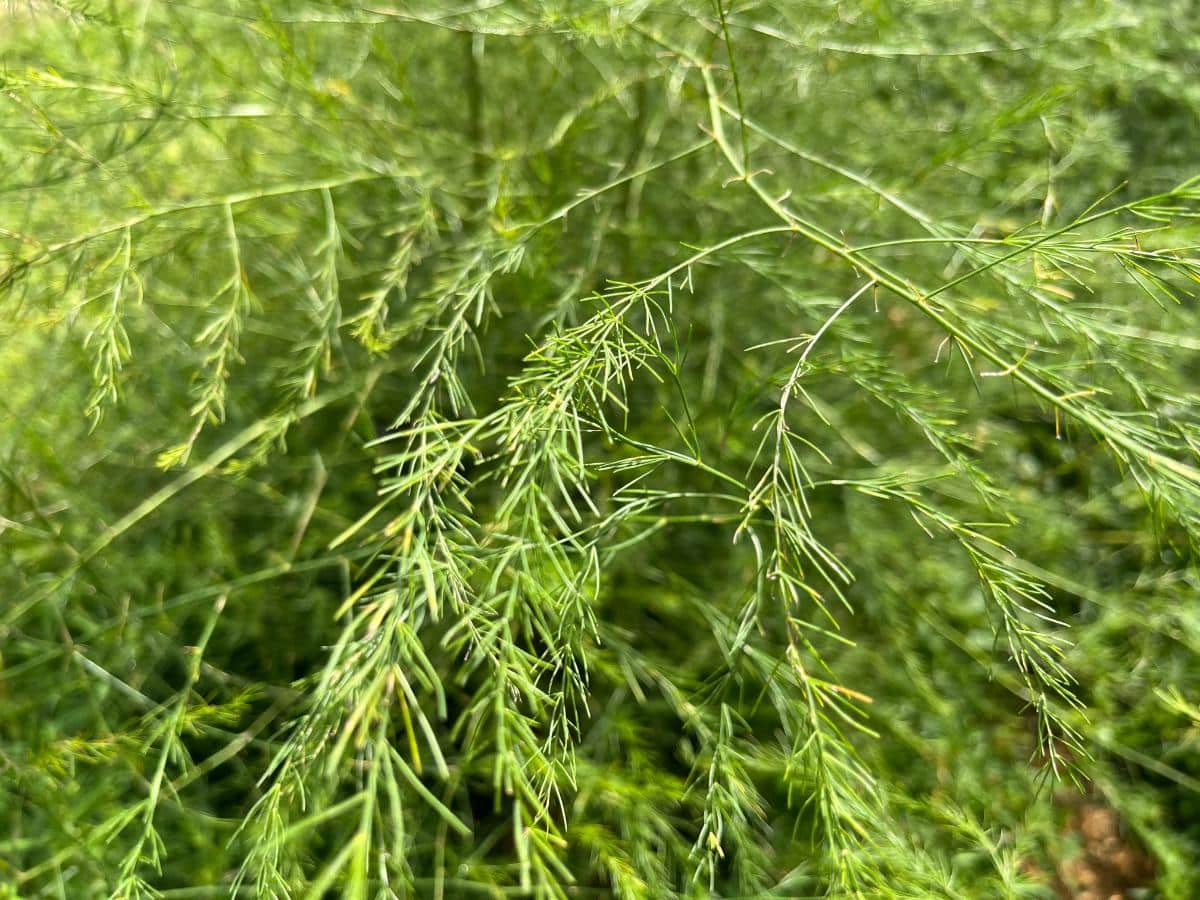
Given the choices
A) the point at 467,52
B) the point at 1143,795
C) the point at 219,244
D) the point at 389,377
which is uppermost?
the point at 467,52

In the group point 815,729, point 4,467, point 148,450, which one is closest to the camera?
point 815,729

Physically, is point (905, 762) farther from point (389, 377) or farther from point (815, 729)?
point (389, 377)

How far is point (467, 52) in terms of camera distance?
1.19m

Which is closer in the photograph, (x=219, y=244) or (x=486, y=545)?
(x=486, y=545)

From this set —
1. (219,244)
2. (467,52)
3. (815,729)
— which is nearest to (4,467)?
(219,244)

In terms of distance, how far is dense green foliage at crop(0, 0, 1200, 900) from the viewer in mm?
919

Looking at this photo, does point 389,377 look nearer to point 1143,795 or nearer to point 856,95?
point 856,95

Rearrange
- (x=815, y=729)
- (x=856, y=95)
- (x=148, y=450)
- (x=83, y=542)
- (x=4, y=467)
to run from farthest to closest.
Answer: (x=856, y=95) < (x=83, y=542) < (x=148, y=450) < (x=4, y=467) < (x=815, y=729)

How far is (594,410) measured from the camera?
855 mm

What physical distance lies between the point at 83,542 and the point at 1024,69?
4.67ft

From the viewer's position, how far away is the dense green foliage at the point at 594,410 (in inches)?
36.2

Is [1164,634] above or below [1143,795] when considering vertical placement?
above

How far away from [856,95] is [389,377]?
0.76m

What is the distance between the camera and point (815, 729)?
66cm
